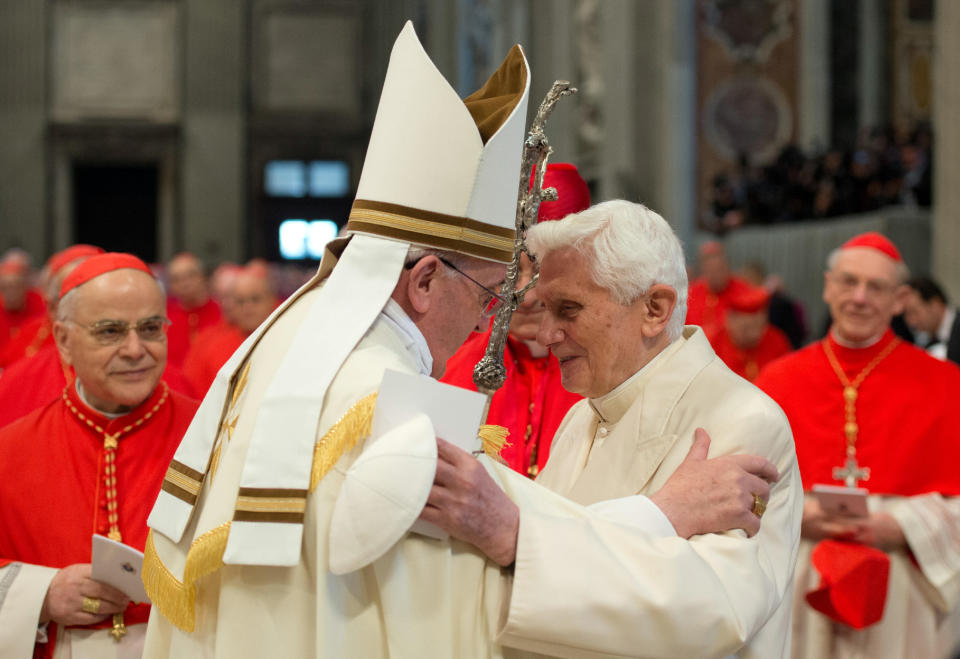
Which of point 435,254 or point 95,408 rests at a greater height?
point 435,254

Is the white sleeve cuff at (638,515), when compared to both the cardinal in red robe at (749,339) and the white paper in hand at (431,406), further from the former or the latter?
the cardinal in red robe at (749,339)

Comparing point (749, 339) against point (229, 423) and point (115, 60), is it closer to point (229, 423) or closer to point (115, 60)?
point (229, 423)

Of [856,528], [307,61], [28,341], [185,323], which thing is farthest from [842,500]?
[307,61]

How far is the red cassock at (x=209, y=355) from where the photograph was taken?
23.8ft

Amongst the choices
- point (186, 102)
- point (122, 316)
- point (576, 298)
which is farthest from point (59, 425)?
point (186, 102)

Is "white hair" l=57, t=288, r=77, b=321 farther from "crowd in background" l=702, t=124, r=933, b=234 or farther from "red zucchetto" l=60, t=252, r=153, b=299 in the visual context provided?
"crowd in background" l=702, t=124, r=933, b=234

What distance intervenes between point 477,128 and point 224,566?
86 centimetres

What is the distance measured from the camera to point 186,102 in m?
22.8

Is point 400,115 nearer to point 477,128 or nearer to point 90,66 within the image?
point 477,128

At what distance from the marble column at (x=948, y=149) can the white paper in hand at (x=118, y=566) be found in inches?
242

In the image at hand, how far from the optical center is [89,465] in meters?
3.46

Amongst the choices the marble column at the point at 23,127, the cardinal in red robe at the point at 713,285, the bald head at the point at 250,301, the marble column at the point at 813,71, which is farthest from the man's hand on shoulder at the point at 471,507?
the marble column at the point at 23,127

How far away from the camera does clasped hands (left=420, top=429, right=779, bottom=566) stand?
1930 millimetres

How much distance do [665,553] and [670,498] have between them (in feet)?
0.63
